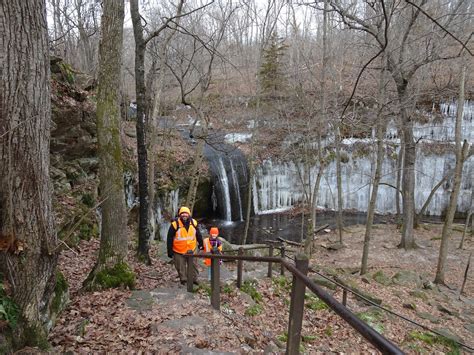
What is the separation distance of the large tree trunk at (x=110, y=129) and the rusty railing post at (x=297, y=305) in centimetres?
365

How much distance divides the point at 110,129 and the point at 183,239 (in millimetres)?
2368

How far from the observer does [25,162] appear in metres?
2.71

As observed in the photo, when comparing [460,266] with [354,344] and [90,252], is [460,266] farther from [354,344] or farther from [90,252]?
[90,252]

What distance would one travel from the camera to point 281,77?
A: 24.4 meters

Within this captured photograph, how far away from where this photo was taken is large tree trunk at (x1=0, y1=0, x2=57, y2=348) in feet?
8.44

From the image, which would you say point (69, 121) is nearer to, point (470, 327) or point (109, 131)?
point (109, 131)

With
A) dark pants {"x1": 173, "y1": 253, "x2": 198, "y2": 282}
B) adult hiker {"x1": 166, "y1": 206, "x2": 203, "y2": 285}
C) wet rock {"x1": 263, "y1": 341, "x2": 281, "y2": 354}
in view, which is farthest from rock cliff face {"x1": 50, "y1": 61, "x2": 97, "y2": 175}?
wet rock {"x1": 263, "y1": 341, "x2": 281, "y2": 354}

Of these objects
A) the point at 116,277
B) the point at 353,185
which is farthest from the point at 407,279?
the point at 353,185

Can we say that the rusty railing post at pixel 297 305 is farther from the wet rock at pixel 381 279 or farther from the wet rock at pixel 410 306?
the wet rock at pixel 381 279

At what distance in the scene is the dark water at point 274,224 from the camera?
17.2 m

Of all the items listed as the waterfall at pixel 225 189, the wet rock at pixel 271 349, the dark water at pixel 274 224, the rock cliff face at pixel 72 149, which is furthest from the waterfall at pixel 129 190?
the wet rock at pixel 271 349

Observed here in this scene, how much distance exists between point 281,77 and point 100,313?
2291 centimetres

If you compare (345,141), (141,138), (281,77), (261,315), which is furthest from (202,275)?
(281,77)

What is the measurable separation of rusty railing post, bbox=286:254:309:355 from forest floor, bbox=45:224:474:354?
4.34ft
